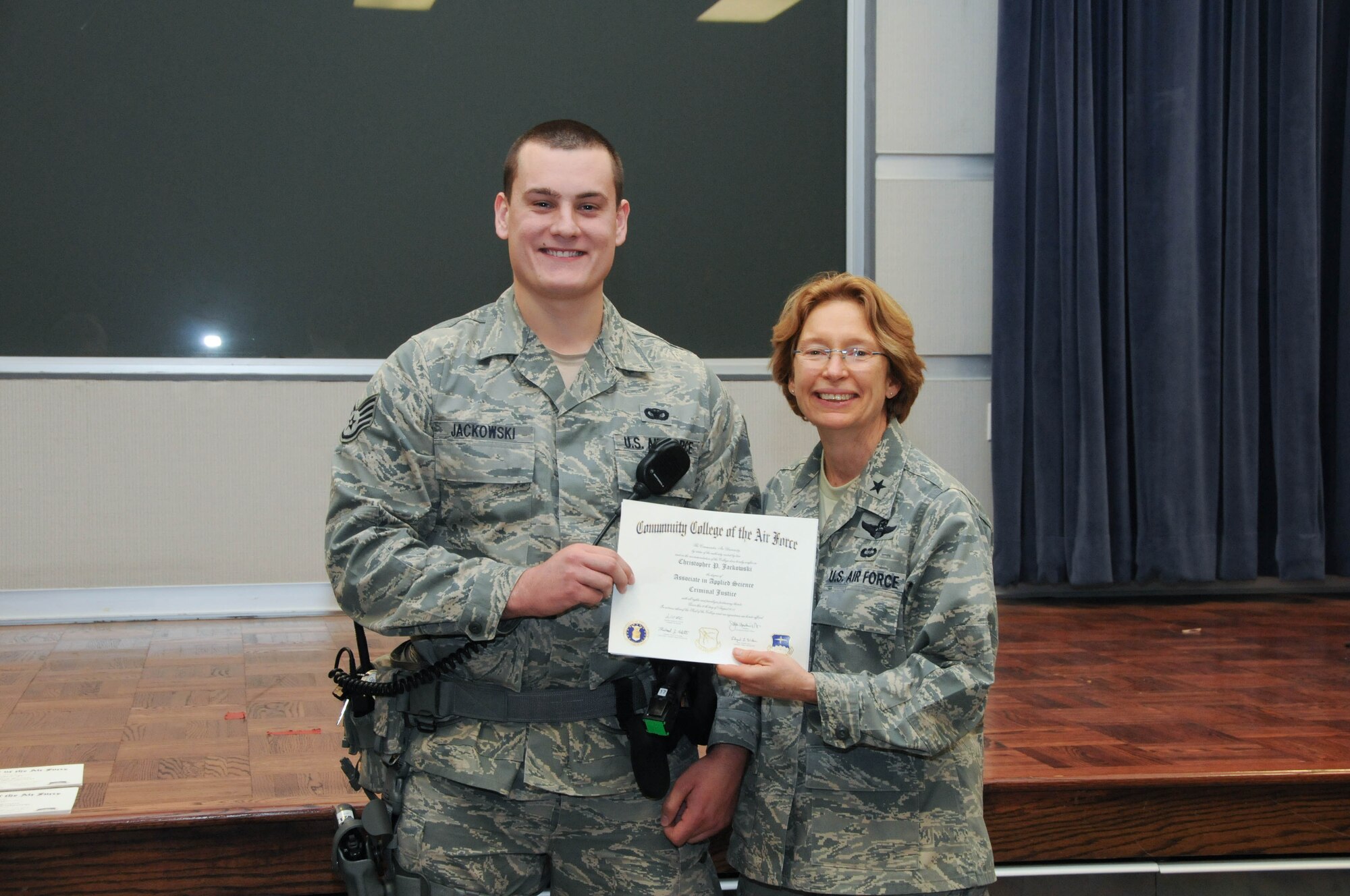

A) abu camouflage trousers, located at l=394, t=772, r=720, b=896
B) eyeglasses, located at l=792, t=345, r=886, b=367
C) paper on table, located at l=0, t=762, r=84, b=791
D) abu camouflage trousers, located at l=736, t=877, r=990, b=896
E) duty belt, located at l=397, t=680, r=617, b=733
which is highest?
eyeglasses, located at l=792, t=345, r=886, b=367

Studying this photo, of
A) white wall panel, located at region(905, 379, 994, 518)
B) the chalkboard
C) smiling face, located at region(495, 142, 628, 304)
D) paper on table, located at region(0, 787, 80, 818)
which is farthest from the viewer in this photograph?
white wall panel, located at region(905, 379, 994, 518)

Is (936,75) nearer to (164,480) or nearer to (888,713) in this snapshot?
(164,480)

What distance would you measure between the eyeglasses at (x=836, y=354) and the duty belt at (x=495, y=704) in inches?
20.9

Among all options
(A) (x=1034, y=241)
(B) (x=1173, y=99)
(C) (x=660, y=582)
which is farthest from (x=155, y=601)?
(B) (x=1173, y=99)

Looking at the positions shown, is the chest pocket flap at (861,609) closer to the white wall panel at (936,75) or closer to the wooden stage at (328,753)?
the wooden stage at (328,753)

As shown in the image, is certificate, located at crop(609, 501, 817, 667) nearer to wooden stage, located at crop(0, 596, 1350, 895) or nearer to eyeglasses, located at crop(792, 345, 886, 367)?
eyeglasses, located at crop(792, 345, 886, 367)

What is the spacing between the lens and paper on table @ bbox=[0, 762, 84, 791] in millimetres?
2035

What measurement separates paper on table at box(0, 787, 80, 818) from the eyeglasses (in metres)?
1.47

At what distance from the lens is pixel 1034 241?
4.31m

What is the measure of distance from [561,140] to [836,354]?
18.6 inches

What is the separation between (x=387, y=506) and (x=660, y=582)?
368 millimetres

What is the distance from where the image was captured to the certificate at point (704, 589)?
141 cm

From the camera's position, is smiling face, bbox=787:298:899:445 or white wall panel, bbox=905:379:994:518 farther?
white wall panel, bbox=905:379:994:518

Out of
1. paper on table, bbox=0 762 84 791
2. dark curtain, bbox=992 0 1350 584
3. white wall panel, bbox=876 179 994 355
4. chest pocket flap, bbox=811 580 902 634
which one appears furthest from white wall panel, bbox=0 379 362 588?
chest pocket flap, bbox=811 580 902 634
